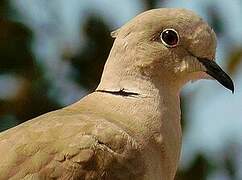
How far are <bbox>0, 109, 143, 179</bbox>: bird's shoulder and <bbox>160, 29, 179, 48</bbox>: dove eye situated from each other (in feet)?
1.11

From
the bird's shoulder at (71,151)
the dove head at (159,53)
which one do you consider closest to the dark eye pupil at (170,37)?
the dove head at (159,53)

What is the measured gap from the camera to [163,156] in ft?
10.9

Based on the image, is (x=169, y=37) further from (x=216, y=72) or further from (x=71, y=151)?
A: (x=71, y=151)

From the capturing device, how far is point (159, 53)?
11.3ft

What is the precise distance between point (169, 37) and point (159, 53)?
0.19 ft

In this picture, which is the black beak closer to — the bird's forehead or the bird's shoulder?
the bird's forehead

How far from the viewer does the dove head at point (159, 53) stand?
342 cm

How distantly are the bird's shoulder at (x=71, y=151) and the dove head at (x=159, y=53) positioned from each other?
0.23 m

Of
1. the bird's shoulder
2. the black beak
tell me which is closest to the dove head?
the black beak

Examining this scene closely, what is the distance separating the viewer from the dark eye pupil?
134 inches

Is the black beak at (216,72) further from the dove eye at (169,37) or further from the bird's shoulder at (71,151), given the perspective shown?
the bird's shoulder at (71,151)

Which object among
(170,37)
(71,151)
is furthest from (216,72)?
(71,151)

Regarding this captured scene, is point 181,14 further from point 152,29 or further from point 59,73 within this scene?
point 59,73

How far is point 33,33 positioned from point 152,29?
5.13 ft
